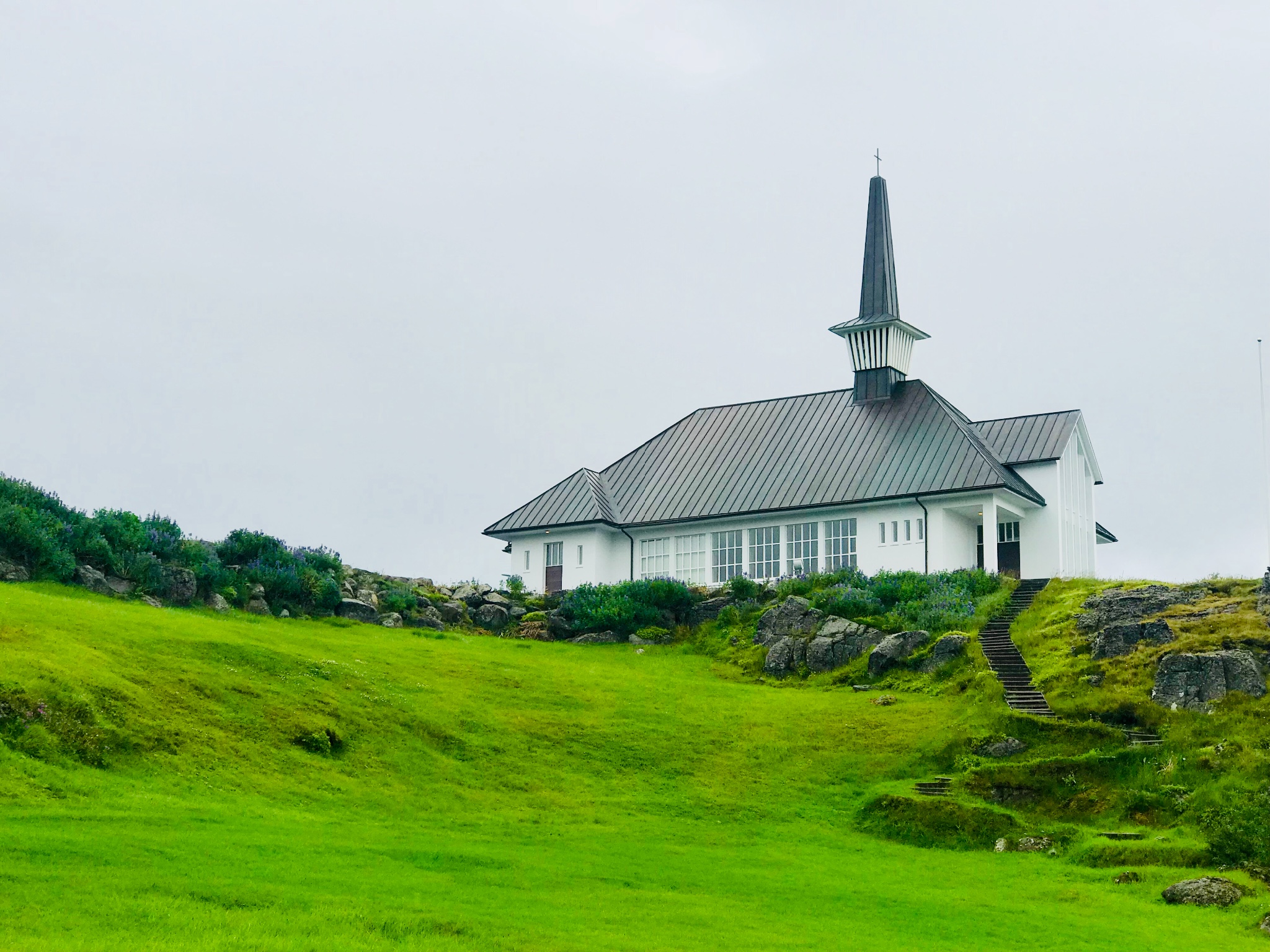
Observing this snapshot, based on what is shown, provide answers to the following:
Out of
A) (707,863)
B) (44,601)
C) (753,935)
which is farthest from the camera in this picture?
(44,601)

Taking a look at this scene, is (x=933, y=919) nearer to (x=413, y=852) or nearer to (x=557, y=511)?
(x=413, y=852)

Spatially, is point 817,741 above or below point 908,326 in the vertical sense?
below

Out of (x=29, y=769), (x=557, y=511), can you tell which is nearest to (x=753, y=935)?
(x=29, y=769)

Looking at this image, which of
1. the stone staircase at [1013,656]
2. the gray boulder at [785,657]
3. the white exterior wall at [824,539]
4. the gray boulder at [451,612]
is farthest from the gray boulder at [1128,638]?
the gray boulder at [451,612]

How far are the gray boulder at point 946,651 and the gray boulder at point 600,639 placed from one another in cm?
1303

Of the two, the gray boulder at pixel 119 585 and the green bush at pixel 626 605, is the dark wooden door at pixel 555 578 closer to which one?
the green bush at pixel 626 605

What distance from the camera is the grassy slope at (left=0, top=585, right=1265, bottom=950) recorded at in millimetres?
19906

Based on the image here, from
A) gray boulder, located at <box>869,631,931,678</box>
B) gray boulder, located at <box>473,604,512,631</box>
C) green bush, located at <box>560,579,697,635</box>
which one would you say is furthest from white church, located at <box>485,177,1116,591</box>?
gray boulder, located at <box>869,631,931,678</box>

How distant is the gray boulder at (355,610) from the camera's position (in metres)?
51.1

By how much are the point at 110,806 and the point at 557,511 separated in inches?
1503

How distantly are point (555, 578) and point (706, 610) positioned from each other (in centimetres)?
886

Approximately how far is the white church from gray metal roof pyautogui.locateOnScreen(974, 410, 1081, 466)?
0.23 feet

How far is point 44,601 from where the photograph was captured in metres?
35.4

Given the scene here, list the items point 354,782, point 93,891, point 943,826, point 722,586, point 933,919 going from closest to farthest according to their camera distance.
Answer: point 93,891 → point 933,919 → point 354,782 → point 943,826 → point 722,586
